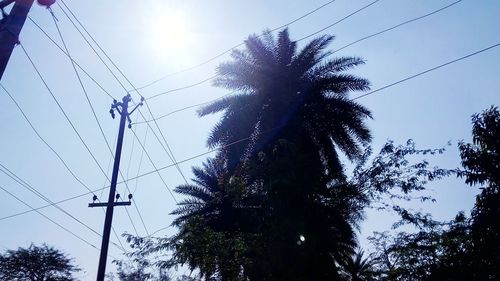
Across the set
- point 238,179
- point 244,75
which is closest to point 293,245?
point 238,179

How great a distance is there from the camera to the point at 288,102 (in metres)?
18.6

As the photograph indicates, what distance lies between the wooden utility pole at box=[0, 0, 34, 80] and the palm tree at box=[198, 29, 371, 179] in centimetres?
1118

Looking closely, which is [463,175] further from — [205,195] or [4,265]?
[4,265]

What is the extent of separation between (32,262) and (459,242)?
35.2 m

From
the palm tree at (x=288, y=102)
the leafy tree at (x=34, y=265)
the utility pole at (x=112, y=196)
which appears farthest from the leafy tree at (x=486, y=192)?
the leafy tree at (x=34, y=265)

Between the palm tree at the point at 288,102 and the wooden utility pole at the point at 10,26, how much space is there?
11.2 metres

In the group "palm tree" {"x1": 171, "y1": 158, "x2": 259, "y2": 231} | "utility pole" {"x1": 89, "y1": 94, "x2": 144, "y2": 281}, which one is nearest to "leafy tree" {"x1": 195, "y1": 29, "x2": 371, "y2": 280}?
"palm tree" {"x1": 171, "y1": 158, "x2": 259, "y2": 231}

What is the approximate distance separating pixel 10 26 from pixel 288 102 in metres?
12.5

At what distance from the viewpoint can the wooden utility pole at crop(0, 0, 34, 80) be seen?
23.3ft

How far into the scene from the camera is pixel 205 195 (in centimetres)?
2514

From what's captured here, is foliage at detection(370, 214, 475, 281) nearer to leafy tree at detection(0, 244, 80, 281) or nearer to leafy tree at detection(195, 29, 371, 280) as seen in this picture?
leafy tree at detection(195, 29, 371, 280)

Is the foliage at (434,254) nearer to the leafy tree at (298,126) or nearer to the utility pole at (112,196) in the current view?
the leafy tree at (298,126)

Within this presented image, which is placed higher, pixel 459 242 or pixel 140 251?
pixel 140 251

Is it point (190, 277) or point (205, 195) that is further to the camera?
point (205, 195)
